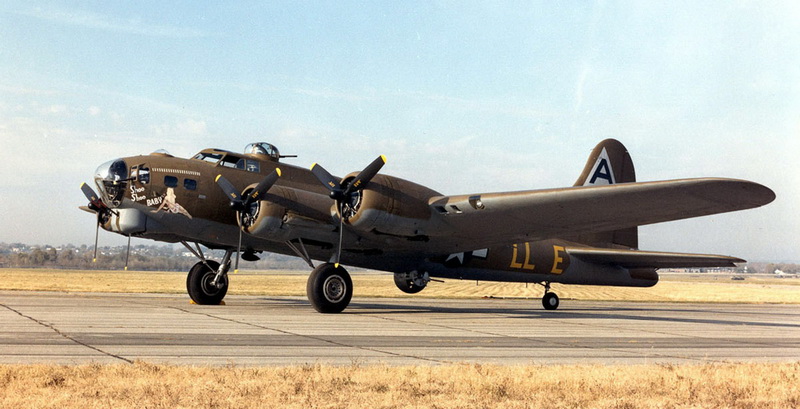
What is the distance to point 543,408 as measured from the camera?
7.25 meters

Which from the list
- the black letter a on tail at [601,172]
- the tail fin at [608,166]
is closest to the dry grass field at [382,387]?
the black letter a on tail at [601,172]

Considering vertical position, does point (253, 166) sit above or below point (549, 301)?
above

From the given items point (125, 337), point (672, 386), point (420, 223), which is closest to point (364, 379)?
point (672, 386)

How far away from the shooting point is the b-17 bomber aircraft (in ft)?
57.7

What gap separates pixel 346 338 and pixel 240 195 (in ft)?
24.1

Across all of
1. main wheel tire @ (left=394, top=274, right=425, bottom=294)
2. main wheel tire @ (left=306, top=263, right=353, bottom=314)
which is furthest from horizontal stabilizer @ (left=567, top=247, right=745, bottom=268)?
main wheel tire @ (left=306, top=263, right=353, bottom=314)

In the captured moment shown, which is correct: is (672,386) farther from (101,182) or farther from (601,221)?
(101,182)

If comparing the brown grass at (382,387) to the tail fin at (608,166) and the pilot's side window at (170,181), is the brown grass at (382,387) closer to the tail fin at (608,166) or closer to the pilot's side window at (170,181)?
the pilot's side window at (170,181)

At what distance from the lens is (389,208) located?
18.3 m

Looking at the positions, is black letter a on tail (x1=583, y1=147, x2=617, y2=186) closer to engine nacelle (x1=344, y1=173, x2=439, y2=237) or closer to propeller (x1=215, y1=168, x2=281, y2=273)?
engine nacelle (x1=344, y1=173, x2=439, y2=237)

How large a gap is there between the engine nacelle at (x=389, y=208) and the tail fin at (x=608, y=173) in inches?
360

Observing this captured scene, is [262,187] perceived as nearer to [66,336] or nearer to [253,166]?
[253,166]

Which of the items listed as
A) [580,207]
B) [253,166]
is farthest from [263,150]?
[580,207]

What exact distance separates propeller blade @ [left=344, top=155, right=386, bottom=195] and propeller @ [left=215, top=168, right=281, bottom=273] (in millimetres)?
1933
